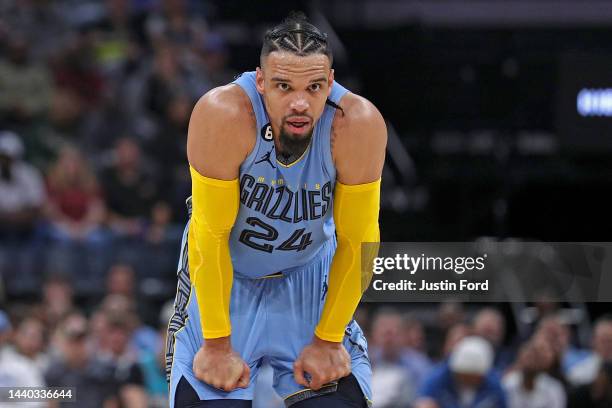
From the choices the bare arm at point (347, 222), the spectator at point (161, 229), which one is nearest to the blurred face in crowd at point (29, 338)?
the spectator at point (161, 229)

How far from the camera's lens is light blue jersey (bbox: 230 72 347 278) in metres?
3.62

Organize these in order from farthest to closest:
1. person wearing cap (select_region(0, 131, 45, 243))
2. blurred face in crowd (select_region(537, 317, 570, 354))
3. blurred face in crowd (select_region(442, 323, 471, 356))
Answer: person wearing cap (select_region(0, 131, 45, 243))
blurred face in crowd (select_region(442, 323, 471, 356))
blurred face in crowd (select_region(537, 317, 570, 354))

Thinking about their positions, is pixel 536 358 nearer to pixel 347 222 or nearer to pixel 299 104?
pixel 347 222

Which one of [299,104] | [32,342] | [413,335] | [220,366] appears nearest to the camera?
[299,104]

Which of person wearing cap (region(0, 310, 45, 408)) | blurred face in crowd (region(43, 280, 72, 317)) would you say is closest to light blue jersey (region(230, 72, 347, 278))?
person wearing cap (region(0, 310, 45, 408))

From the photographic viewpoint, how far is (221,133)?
3525 mm

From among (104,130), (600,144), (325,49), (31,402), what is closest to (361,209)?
(325,49)

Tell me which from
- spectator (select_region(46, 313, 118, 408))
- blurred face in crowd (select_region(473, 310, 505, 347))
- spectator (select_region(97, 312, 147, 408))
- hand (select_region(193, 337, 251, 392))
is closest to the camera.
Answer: hand (select_region(193, 337, 251, 392))

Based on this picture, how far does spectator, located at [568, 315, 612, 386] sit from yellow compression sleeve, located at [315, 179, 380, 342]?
3.79 metres

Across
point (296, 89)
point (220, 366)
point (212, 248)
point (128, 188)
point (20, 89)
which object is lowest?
point (220, 366)

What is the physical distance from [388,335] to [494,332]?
768mm

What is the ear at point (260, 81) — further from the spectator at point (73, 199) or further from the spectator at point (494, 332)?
the spectator at point (73, 199)

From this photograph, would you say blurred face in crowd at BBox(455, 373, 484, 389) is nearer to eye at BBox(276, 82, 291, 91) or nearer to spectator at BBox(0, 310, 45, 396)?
spectator at BBox(0, 310, 45, 396)

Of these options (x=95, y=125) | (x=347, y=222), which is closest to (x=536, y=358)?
(x=347, y=222)
